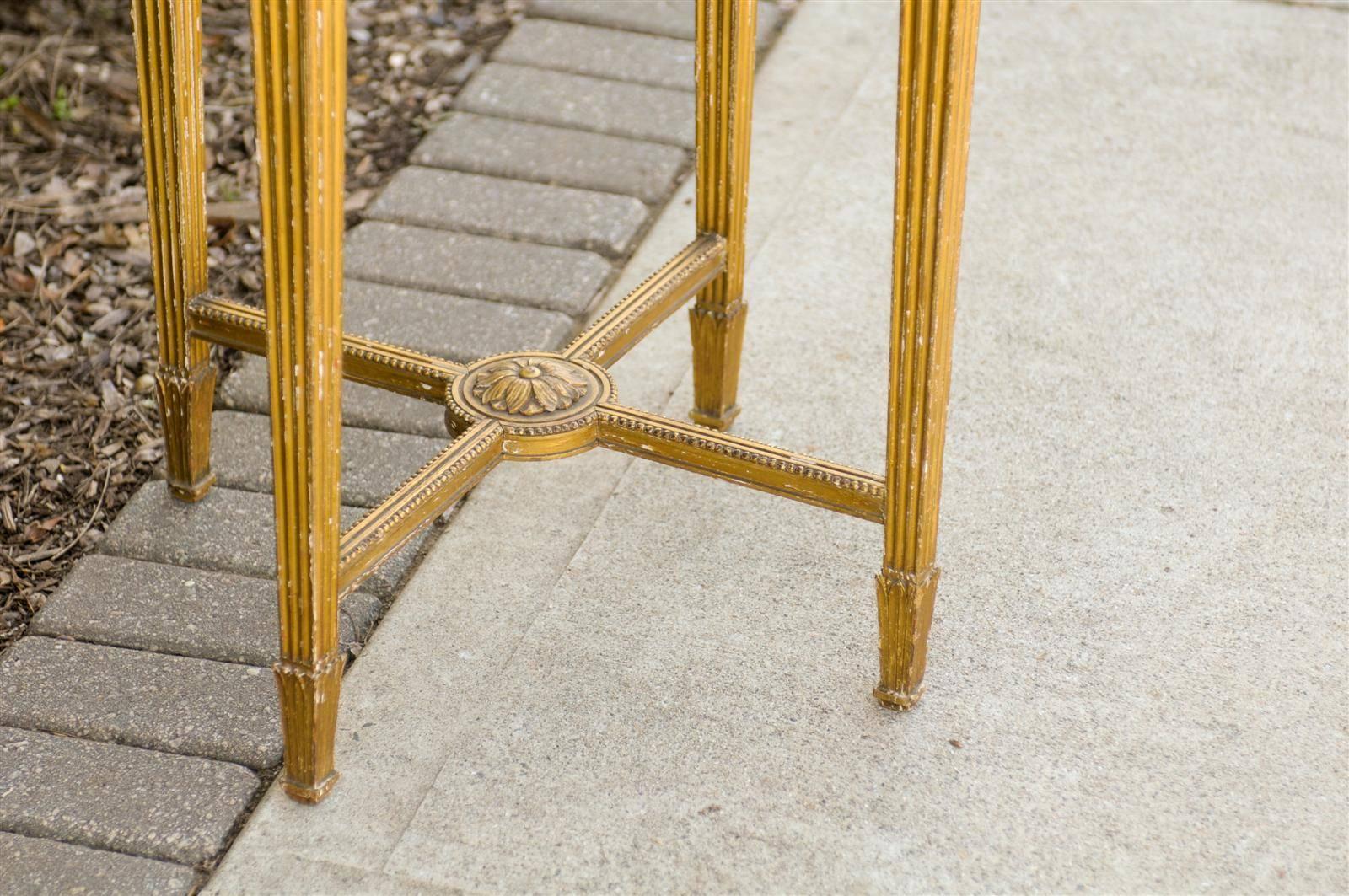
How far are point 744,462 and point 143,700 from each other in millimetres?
714

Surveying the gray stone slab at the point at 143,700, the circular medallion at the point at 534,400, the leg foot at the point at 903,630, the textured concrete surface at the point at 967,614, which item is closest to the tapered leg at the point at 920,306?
the leg foot at the point at 903,630

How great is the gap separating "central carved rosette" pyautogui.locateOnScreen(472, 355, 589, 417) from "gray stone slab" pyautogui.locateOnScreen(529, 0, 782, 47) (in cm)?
153

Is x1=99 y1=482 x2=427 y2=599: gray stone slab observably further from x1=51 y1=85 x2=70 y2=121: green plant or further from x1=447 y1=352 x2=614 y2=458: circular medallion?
x1=51 y1=85 x2=70 y2=121: green plant

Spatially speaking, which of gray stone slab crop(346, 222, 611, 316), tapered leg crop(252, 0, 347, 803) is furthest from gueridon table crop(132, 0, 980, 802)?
gray stone slab crop(346, 222, 611, 316)

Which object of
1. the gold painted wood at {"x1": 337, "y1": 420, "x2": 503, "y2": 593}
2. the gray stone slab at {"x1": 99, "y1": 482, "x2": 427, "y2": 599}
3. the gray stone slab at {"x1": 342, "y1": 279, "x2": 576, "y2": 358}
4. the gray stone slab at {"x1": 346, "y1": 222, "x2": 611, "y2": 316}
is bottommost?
the gray stone slab at {"x1": 99, "y1": 482, "x2": 427, "y2": 599}

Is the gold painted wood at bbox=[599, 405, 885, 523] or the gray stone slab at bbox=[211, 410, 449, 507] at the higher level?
the gold painted wood at bbox=[599, 405, 885, 523]

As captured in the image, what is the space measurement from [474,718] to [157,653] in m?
0.39

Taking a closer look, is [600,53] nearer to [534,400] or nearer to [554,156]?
[554,156]

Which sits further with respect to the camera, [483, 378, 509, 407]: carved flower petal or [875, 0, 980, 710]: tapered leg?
[483, 378, 509, 407]: carved flower petal

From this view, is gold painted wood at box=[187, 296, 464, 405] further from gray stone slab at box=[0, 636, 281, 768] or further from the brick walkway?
gray stone slab at box=[0, 636, 281, 768]

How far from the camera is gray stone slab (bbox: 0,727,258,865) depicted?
1676 millimetres

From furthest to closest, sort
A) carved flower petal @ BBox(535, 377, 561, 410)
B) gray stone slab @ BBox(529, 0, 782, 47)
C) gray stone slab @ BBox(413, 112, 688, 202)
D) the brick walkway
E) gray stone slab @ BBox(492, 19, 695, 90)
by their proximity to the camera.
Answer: gray stone slab @ BBox(529, 0, 782, 47), gray stone slab @ BBox(492, 19, 695, 90), gray stone slab @ BBox(413, 112, 688, 202), carved flower petal @ BBox(535, 377, 561, 410), the brick walkway

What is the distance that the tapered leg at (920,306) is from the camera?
1.50 meters

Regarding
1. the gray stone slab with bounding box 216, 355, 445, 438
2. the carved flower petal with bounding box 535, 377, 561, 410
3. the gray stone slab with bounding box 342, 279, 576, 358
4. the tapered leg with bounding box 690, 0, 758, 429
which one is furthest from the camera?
the gray stone slab with bounding box 342, 279, 576, 358
